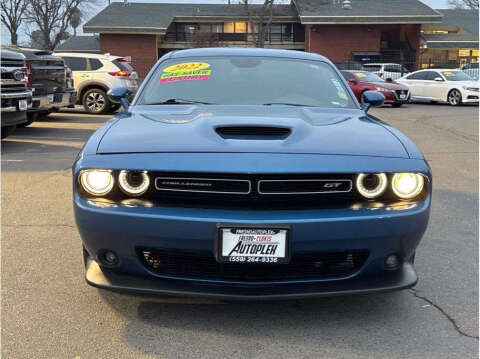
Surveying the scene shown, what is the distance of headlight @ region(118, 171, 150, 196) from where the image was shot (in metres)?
2.62

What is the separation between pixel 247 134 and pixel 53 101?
964cm

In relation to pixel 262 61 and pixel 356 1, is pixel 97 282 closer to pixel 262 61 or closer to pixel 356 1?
pixel 262 61

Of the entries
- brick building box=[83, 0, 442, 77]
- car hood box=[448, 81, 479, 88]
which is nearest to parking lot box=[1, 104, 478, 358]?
car hood box=[448, 81, 479, 88]

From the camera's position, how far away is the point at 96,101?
14797 mm

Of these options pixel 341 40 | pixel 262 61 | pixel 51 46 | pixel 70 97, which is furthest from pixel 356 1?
pixel 262 61

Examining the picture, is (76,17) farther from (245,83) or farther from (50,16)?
(245,83)

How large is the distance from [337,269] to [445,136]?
9409mm

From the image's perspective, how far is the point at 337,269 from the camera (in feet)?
8.84

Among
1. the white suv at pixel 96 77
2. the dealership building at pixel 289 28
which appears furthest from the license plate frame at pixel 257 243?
the dealership building at pixel 289 28

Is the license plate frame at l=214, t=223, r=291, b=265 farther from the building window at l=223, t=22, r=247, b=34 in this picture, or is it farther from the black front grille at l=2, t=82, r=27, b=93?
the building window at l=223, t=22, r=247, b=34

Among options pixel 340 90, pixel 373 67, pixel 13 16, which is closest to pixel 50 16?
pixel 13 16

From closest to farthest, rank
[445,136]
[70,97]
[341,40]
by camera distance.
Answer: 1. [445,136]
2. [70,97]
3. [341,40]

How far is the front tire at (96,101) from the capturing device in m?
14.6

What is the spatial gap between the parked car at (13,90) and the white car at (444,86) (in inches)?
597
